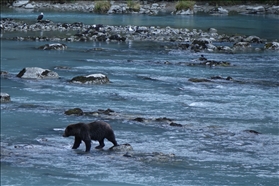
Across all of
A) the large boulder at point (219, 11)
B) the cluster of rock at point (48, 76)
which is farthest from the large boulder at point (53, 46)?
the large boulder at point (219, 11)

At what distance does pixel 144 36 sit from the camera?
132ft

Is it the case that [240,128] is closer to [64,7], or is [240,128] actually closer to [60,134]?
[60,134]

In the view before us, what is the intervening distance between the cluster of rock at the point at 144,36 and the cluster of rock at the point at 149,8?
541 inches

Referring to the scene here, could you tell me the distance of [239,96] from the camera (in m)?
22.2

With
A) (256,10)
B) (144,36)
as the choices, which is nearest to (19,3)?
(256,10)

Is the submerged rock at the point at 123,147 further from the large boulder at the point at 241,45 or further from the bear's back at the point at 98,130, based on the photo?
the large boulder at the point at 241,45

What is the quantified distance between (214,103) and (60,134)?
19.0 feet

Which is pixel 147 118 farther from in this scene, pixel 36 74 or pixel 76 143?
pixel 36 74

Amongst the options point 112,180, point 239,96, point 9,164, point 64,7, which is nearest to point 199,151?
point 112,180

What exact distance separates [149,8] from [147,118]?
44726 millimetres

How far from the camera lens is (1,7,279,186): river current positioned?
13.8 meters

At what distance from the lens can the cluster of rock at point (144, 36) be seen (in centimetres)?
3450

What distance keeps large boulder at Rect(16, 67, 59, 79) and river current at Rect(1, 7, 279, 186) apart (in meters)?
0.45

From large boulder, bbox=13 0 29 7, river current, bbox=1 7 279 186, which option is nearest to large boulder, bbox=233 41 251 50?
river current, bbox=1 7 279 186
